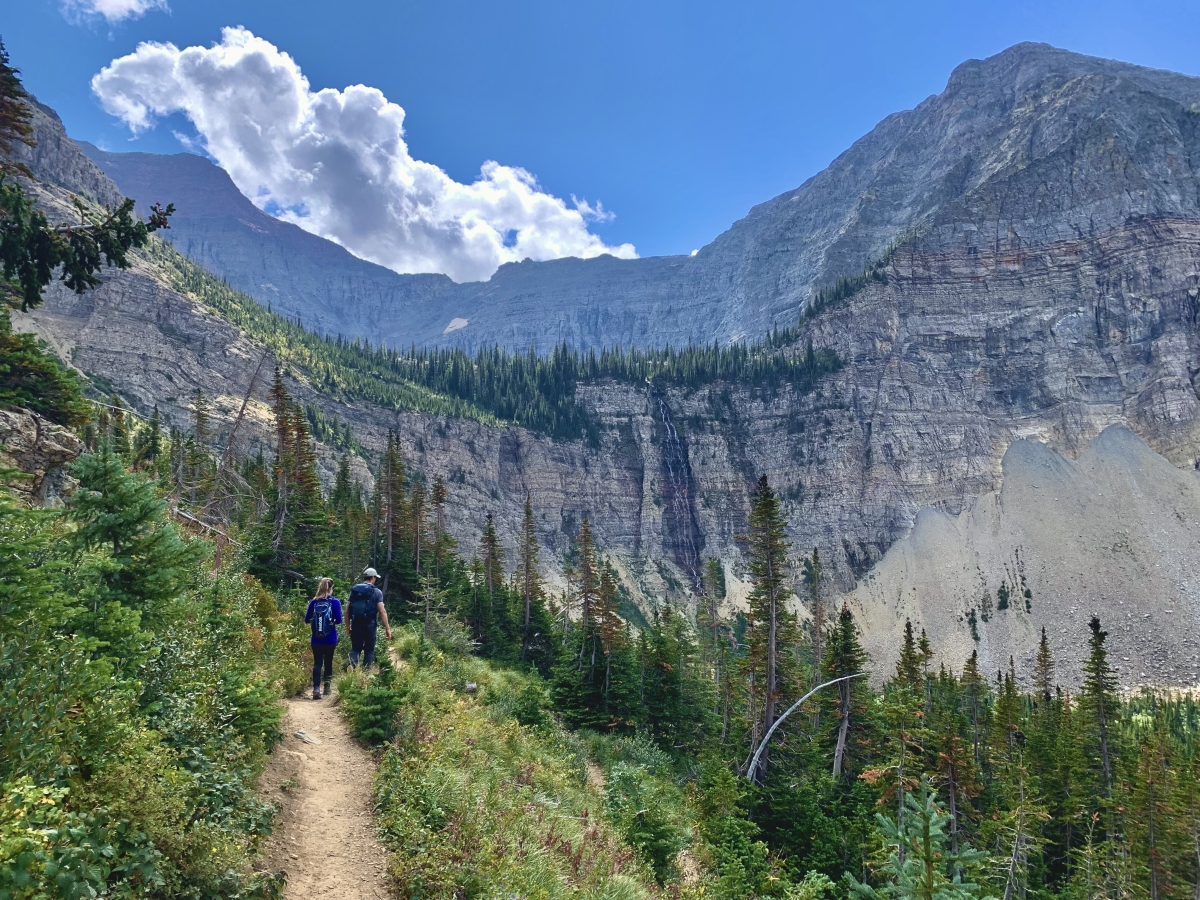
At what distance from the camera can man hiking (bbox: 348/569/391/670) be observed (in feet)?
45.7

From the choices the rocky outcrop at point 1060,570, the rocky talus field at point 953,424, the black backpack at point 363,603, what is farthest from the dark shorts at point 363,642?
the rocky outcrop at point 1060,570

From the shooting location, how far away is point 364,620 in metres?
14.0

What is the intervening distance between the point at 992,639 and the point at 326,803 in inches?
5276

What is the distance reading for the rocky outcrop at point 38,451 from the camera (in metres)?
14.0

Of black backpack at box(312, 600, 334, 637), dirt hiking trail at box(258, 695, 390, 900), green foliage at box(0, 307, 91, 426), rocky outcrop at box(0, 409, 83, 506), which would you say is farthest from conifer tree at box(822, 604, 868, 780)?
green foliage at box(0, 307, 91, 426)

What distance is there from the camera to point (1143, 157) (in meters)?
173

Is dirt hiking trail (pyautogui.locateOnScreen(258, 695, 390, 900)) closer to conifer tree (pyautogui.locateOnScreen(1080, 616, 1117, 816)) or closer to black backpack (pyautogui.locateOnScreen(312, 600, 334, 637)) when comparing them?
black backpack (pyautogui.locateOnScreen(312, 600, 334, 637))

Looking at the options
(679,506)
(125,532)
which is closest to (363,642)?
(125,532)

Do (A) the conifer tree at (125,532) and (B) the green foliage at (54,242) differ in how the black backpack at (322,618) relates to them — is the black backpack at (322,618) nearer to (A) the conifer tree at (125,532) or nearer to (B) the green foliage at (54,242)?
(A) the conifer tree at (125,532)

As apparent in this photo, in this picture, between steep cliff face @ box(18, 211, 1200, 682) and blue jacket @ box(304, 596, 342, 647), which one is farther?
steep cliff face @ box(18, 211, 1200, 682)

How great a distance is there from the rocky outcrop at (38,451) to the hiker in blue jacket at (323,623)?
6976mm

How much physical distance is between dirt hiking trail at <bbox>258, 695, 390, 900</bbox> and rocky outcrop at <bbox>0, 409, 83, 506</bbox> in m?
9.25

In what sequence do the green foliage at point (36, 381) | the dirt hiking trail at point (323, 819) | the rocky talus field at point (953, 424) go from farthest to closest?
the rocky talus field at point (953, 424), the green foliage at point (36, 381), the dirt hiking trail at point (323, 819)

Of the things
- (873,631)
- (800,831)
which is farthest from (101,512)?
(873,631)
